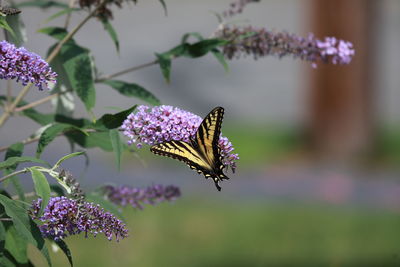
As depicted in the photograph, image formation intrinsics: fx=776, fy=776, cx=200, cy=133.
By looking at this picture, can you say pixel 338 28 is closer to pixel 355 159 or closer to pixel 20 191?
pixel 355 159

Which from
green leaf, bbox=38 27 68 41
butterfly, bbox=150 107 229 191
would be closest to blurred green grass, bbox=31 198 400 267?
green leaf, bbox=38 27 68 41

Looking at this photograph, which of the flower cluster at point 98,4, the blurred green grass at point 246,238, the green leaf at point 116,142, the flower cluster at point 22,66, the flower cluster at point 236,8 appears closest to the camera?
the flower cluster at point 22,66

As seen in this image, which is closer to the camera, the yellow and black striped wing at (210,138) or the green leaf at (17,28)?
the yellow and black striped wing at (210,138)

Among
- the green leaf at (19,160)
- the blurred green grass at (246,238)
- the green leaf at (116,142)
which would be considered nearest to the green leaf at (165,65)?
the green leaf at (116,142)

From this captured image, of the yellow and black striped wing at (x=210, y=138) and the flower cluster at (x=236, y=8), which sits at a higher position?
the flower cluster at (x=236, y=8)

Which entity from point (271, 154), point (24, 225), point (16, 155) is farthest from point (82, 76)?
point (271, 154)

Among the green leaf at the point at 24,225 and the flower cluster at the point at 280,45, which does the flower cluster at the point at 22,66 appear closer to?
the green leaf at the point at 24,225

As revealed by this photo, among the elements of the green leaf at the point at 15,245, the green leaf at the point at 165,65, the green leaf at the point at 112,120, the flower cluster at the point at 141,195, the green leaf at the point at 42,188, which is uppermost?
the green leaf at the point at 165,65
